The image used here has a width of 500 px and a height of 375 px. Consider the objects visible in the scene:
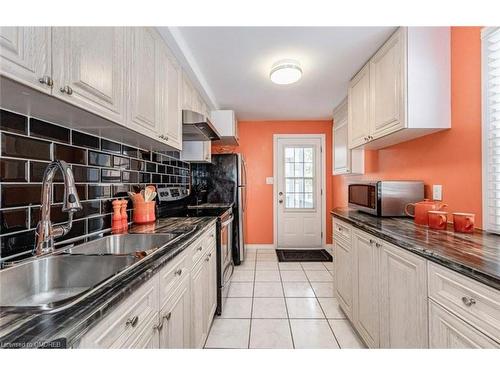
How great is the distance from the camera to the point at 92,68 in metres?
0.96

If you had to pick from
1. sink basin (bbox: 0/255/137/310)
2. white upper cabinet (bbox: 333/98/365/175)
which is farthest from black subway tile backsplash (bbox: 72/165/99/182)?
white upper cabinet (bbox: 333/98/365/175)

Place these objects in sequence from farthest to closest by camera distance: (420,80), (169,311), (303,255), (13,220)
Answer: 1. (303,255)
2. (420,80)
3. (169,311)
4. (13,220)

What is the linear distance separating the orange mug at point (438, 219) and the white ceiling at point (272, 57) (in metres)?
1.38

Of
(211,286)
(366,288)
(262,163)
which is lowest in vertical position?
(211,286)

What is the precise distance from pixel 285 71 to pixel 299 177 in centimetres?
233

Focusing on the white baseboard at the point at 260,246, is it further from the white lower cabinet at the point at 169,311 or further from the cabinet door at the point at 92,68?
the cabinet door at the point at 92,68

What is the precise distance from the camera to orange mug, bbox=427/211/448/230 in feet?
4.70

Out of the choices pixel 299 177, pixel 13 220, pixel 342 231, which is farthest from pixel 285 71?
pixel 299 177

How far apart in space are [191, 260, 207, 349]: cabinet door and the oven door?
4.84 ft

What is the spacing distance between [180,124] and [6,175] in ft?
4.15

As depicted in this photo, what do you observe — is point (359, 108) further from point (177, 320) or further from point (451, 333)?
point (177, 320)

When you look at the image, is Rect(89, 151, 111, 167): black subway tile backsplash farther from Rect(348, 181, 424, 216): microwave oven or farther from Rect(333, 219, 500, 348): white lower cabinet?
Rect(348, 181, 424, 216): microwave oven
